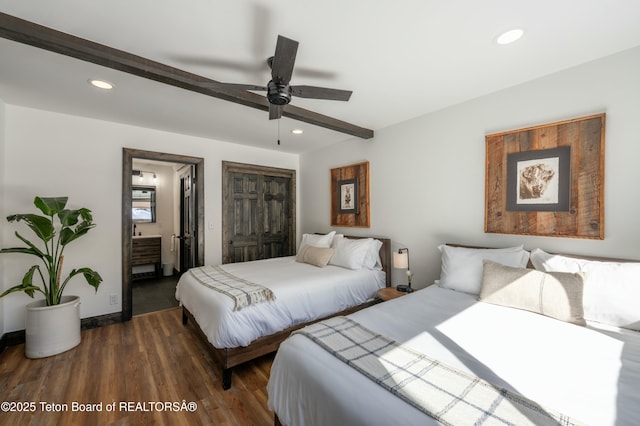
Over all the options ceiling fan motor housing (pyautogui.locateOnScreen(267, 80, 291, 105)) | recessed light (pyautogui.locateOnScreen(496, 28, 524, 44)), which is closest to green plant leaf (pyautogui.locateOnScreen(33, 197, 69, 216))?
ceiling fan motor housing (pyautogui.locateOnScreen(267, 80, 291, 105))

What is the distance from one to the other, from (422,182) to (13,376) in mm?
4319

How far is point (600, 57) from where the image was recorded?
6.42 ft

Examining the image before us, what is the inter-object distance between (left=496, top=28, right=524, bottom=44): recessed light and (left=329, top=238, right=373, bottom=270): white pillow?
2294mm

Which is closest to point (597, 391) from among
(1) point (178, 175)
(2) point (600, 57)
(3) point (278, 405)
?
(3) point (278, 405)

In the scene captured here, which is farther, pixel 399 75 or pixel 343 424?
pixel 399 75

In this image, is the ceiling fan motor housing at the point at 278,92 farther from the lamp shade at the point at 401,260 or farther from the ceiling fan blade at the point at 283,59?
the lamp shade at the point at 401,260

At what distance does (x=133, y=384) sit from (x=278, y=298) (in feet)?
4.34

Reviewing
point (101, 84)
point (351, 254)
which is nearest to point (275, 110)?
point (101, 84)

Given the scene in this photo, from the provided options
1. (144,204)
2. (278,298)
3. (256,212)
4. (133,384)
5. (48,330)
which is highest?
(144,204)

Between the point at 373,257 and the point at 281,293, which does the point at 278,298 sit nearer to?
the point at 281,293

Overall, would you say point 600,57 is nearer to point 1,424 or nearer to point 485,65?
point 485,65

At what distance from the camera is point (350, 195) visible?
13.1 feet

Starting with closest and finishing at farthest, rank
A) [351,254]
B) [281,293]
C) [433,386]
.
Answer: [433,386] < [281,293] < [351,254]

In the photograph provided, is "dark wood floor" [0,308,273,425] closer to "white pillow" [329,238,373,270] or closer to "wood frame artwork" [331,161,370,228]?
"white pillow" [329,238,373,270]
